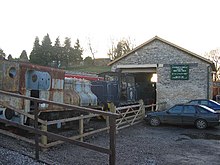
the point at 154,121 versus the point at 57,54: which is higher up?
the point at 57,54

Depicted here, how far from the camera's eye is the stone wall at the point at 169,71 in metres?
20.0

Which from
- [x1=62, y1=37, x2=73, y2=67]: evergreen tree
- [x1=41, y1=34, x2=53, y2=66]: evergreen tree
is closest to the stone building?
[x1=41, y1=34, x2=53, y2=66]: evergreen tree

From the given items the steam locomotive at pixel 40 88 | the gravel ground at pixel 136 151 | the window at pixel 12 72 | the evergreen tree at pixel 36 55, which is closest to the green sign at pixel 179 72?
the steam locomotive at pixel 40 88

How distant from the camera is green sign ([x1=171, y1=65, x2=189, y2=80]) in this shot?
67.1 ft

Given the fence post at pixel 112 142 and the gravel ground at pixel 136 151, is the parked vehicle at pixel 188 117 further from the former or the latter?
the fence post at pixel 112 142

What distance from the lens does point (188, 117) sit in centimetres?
1375

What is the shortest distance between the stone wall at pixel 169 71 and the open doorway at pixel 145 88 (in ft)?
5.29

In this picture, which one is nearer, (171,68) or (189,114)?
(189,114)

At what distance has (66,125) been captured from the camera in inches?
458

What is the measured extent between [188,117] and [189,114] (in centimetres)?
18

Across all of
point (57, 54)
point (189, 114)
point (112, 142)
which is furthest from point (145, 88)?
point (57, 54)

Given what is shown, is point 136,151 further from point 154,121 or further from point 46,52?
point 46,52

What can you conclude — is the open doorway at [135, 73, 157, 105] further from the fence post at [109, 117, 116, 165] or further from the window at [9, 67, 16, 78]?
the fence post at [109, 117, 116, 165]

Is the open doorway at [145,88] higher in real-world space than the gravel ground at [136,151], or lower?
higher
